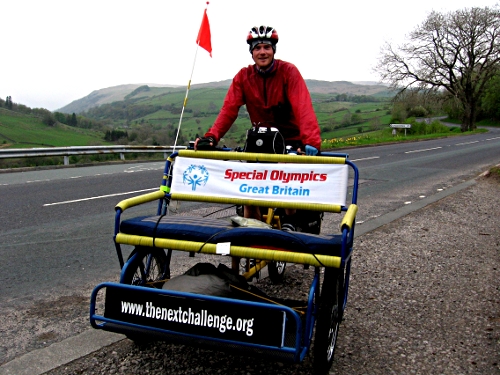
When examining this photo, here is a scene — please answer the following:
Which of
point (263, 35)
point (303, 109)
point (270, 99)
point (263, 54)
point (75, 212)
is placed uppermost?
point (263, 35)

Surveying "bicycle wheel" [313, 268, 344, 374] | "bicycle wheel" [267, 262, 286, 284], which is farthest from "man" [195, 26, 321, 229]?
"bicycle wheel" [313, 268, 344, 374]

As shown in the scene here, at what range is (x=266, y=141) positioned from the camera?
4316 millimetres

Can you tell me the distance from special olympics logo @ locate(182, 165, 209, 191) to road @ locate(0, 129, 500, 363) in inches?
60.0

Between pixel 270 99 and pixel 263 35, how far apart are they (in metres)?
0.58

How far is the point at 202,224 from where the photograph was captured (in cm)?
330

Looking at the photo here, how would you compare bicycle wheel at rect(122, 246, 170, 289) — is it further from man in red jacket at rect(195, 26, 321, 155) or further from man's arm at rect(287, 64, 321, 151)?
man's arm at rect(287, 64, 321, 151)

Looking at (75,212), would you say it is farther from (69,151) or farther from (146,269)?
(69,151)

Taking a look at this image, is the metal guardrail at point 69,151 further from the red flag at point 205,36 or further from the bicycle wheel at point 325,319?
the bicycle wheel at point 325,319

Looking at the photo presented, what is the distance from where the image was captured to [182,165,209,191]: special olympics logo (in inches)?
158

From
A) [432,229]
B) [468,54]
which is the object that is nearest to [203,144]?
[432,229]

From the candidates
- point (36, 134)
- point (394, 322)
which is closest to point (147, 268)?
point (394, 322)

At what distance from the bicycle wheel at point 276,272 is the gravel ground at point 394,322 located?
0.09m

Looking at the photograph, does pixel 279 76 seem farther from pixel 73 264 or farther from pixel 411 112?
pixel 411 112

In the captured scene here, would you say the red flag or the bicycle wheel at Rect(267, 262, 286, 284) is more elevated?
the red flag
